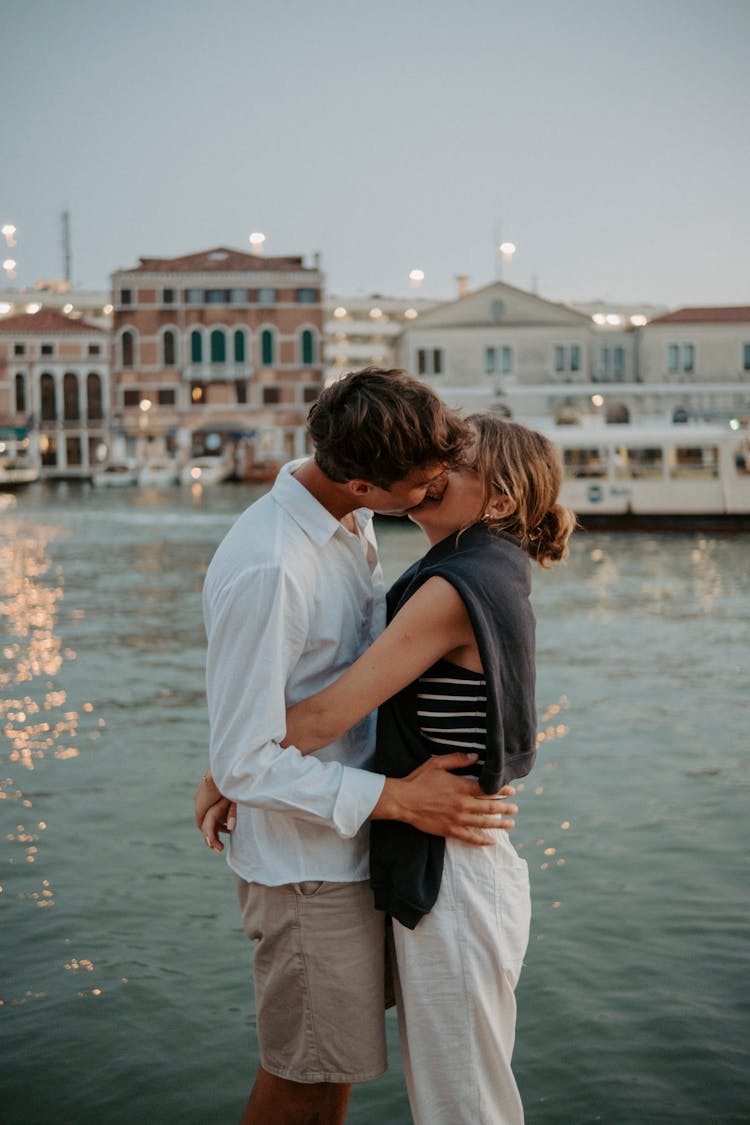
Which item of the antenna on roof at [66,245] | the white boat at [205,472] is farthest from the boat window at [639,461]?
the antenna on roof at [66,245]

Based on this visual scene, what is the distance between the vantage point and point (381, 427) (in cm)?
190

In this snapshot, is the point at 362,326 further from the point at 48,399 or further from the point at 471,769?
the point at 471,769

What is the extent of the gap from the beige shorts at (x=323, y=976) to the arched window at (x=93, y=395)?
72226 millimetres

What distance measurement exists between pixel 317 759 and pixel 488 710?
0.27 metres

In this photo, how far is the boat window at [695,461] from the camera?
25.4 meters

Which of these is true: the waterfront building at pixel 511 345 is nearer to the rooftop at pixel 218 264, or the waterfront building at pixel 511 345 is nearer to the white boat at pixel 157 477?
the white boat at pixel 157 477

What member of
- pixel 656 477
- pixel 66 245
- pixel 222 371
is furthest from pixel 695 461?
pixel 66 245

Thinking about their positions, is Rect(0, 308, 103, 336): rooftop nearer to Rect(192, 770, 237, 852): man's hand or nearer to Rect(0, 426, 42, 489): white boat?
Rect(0, 426, 42, 489): white boat

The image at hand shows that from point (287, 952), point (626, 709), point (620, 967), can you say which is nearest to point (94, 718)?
point (626, 709)

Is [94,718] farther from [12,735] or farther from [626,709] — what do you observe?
[626,709]

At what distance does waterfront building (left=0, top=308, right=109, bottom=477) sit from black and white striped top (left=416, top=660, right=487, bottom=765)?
70.3 metres

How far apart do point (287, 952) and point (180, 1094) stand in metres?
1.47

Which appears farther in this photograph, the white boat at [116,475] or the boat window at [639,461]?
the white boat at [116,475]

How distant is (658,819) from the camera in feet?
18.7
